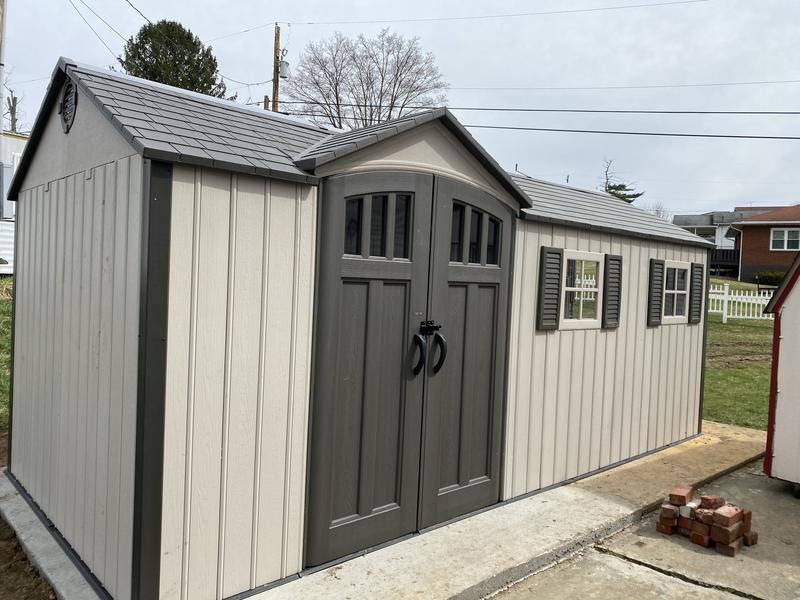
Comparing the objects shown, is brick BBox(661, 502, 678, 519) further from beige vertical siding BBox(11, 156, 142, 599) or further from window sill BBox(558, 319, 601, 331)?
beige vertical siding BBox(11, 156, 142, 599)

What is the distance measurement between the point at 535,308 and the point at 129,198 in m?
2.70

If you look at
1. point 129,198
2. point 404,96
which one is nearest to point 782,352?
point 129,198

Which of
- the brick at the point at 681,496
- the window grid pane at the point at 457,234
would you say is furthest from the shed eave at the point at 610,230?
the brick at the point at 681,496

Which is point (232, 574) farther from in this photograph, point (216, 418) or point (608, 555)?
point (608, 555)

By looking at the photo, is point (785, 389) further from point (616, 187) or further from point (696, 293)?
point (616, 187)

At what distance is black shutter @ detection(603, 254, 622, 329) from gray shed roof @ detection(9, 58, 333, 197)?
2.49m

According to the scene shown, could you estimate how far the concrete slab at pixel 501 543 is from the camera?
112 inches

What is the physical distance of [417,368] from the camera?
3348 millimetres

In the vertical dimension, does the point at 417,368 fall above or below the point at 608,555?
above

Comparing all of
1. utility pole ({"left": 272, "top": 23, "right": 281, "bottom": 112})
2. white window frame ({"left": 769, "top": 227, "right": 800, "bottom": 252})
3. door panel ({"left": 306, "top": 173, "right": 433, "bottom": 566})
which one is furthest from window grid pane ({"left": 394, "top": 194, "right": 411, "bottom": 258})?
white window frame ({"left": 769, "top": 227, "right": 800, "bottom": 252})

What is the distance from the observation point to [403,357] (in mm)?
3301

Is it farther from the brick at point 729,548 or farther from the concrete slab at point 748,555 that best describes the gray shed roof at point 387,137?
the brick at point 729,548

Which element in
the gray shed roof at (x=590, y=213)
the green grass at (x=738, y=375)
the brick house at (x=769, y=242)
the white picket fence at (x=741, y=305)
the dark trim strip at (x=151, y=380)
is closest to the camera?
the dark trim strip at (x=151, y=380)

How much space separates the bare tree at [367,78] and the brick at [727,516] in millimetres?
21129
